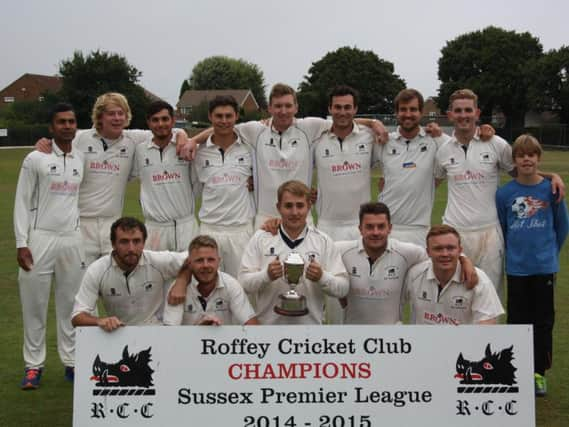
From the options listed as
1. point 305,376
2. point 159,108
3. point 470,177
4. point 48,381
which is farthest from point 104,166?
point 470,177

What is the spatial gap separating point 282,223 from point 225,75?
369ft

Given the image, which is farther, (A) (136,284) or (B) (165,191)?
(B) (165,191)

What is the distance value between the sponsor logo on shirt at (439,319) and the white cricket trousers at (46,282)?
3030 millimetres

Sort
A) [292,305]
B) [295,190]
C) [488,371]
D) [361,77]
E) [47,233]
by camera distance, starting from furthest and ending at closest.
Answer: [361,77] < [47,233] < [295,190] < [292,305] < [488,371]

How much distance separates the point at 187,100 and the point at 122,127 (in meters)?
105

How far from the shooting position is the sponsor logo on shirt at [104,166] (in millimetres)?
6668

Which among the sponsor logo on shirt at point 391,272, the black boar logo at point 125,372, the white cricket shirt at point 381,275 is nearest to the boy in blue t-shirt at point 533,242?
the white cricket shirt at point 381,275

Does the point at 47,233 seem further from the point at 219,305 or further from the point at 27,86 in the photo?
the point at 27,86

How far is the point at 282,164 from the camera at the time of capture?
6.63 meters

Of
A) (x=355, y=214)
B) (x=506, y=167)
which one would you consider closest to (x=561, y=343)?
(x=506, y=167)

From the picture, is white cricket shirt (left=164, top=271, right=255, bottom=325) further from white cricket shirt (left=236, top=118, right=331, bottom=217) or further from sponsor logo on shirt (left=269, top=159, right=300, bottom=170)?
sponsor logo on shirt (left=269, top=159, right=300, bottom=170)

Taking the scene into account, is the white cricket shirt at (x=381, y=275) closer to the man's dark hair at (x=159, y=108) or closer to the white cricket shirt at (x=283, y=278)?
the white cricket shirt at (x=283, y=278)

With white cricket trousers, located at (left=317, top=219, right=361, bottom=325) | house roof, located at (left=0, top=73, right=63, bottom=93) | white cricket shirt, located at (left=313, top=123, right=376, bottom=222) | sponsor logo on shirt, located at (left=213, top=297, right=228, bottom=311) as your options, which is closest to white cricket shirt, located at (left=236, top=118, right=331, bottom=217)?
white cricket shirt, located at (left=313, top=123, right=376, bottom=222)

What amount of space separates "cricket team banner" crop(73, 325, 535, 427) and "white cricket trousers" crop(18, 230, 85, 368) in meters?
1.75
